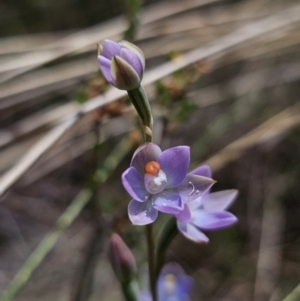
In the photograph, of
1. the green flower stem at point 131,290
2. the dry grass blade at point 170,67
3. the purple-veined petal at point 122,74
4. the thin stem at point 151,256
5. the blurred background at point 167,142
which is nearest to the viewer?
the purple-veined petal at point 122,74

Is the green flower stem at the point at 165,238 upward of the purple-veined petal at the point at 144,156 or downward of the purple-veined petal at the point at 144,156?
downward

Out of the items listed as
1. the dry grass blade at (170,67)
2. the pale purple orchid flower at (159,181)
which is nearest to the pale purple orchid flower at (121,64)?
the pale purple orchid flower at (159,181)

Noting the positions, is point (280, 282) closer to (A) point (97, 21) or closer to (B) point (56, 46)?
(B) point (56, 46)

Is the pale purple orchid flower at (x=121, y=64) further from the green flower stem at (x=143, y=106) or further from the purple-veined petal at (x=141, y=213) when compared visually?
the purple-veined petal at (x=141, y=213)

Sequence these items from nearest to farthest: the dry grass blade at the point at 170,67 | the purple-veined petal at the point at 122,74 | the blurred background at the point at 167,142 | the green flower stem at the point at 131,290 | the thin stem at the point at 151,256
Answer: the purple-veined petal at the point at 122,74, the thin stem at the point at 151,256, the green flower stem at the point at 131,290, the dry grass blade at the point at 170,67, the blurred background at the point at 167,142

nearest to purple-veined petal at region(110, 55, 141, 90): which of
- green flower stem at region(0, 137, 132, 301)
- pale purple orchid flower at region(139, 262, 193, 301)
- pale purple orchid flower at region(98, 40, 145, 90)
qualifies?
pale purple orchid flower at region(98, 40, 145, 90)

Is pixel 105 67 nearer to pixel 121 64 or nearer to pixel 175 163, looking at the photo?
pixel 121 64
